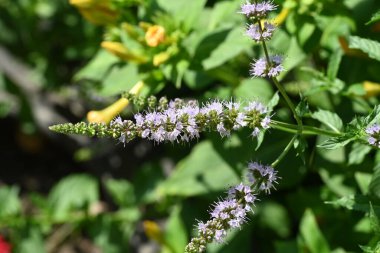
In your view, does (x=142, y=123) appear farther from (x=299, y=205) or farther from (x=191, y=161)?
(x=299, y=205)

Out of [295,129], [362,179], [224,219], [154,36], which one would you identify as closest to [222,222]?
[224,219]

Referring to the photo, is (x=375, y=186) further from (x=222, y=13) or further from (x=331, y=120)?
(x=222, y=13)

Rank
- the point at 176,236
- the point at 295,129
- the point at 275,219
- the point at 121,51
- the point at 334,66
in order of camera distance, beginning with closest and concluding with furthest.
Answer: the point at 295,129 < the point at 334,66 < the point at 121,51 < the point at 176,236 < the point at 275,219

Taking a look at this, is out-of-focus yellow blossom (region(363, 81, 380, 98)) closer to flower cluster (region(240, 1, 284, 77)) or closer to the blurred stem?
the blurred stem

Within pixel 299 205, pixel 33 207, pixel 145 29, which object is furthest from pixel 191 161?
pixel 33 207

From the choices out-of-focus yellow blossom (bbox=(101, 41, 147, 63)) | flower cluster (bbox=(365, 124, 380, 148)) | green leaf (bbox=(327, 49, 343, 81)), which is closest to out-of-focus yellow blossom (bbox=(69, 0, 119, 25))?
out-of-focus yellow blossom (bbox=(101, 41, 147, 63))

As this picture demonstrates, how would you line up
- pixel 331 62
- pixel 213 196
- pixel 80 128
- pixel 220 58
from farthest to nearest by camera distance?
pixel 213 196 → pixel 220 58 → pixel 331 62 → pixel 80 128
